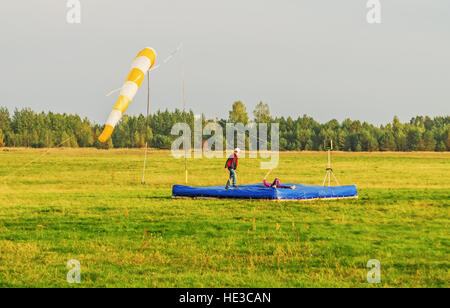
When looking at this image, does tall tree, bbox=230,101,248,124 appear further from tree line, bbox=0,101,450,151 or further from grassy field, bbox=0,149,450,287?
grassy field, bbox=0,149,450,287

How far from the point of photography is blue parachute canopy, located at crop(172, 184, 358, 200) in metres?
25.0

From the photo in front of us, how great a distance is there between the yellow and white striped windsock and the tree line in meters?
89.6

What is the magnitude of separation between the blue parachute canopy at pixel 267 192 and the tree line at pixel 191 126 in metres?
89.9

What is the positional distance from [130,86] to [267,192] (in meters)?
8.31

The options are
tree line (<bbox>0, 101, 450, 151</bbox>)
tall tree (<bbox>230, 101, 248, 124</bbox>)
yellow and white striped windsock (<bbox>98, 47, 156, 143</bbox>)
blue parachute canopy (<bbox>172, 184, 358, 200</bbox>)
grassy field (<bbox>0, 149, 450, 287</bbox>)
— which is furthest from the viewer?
tall tree (<bbox>230, 101, 248, 124</bbox>)

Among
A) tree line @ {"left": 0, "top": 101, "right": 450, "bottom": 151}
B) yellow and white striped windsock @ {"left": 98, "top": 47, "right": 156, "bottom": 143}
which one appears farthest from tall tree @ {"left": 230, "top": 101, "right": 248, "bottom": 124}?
yellow and white striped windsock @ {"left": 98, "top": 47, "right": 156, "bottom": 143}

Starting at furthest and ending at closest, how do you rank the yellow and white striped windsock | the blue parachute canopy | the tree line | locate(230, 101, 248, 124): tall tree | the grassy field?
locate(230, 101, 248, 124): tall tree
the tree line
the blue parachute canopy
the yellow and white striped windsock
the grassy field

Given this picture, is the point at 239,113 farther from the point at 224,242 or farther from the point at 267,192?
the point at 224,242

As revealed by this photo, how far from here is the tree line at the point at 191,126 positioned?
124 meters

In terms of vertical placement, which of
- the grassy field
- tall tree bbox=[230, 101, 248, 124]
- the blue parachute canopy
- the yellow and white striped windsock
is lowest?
the grassy field

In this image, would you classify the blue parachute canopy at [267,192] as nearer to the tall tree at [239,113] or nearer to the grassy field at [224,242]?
the grassy field at [224,242]
